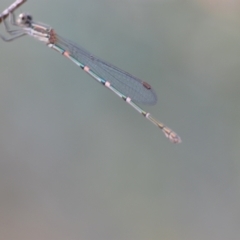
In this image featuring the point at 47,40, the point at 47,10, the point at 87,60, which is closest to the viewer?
the point at 47,40

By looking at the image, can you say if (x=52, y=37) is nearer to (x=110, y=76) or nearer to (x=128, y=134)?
(x=110, y=76)

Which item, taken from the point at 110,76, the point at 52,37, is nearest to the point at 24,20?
the point at 52,37

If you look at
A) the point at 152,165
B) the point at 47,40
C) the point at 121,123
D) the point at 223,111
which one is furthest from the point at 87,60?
the point at 223,111

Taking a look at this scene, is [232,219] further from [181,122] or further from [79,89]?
[79,89]

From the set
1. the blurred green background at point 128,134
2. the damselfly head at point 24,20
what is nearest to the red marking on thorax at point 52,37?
the damselfly head at point 24,20

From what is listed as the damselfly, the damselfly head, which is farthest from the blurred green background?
the damselfly head

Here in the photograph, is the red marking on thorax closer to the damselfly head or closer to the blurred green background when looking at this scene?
the damselfly head
